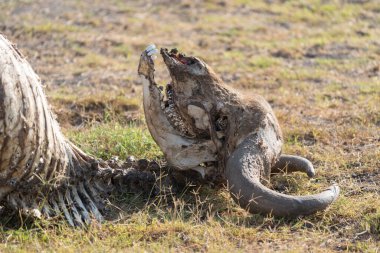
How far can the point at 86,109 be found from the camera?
27.1 ft

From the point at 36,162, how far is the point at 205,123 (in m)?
1.22

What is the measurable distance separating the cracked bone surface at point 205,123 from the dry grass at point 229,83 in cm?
32

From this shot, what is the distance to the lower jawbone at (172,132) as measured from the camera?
561cm

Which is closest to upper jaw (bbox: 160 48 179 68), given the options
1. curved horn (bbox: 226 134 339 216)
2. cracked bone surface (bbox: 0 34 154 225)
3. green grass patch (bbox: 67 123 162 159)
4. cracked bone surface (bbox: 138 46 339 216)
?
cracked bone surface (bbox: 138 46 339 216)

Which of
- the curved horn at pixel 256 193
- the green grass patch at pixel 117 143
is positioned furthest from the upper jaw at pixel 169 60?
the green grass patch at pixel 117 143

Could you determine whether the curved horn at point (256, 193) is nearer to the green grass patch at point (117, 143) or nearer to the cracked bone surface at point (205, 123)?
the cracked bone surface at point (205, 123)

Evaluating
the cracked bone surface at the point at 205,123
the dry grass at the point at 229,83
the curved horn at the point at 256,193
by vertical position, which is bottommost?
the dry grass at the point at 229,83

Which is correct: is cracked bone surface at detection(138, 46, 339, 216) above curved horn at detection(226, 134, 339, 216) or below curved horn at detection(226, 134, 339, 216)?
above

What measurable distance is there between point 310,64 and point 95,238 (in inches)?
251

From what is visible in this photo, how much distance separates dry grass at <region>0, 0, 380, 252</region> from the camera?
16.6 ft

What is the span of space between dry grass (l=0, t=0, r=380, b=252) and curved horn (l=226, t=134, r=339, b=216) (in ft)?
0.38

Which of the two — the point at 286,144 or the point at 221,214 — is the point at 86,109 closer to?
the point at 286,144

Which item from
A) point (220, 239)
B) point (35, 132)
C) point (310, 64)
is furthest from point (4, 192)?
point (310, 64)

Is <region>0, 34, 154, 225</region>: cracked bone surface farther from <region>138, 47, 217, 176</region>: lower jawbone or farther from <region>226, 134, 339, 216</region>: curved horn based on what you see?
<region>226, 134, 339, 216</region>: curved horn
